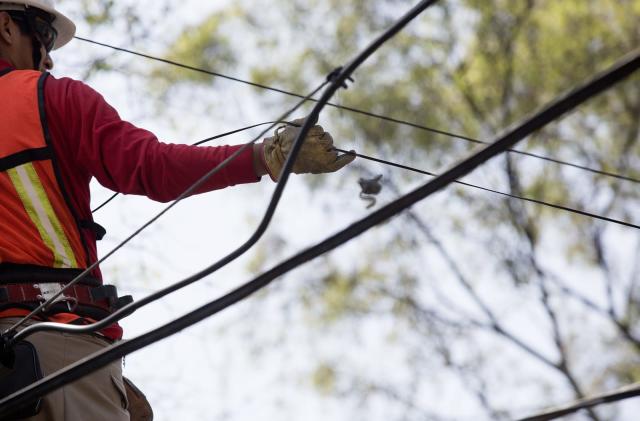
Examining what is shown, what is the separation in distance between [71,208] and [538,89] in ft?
32.3

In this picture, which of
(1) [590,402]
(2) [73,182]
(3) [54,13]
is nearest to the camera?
(1) [590,402]

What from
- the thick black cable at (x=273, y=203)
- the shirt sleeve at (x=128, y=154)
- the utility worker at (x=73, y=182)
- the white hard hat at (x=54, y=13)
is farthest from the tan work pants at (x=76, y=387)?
the white hard hat at (x=54, y=13)

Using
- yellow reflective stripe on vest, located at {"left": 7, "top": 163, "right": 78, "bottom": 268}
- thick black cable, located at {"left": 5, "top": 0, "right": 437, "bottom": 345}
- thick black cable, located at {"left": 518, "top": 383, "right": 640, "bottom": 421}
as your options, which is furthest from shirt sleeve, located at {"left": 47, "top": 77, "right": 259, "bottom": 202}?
thick black cable, located at {"left": 518, "top": 383, "right": 640, "bottom": 421}

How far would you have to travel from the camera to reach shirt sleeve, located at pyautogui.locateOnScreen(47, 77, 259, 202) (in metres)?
3.22

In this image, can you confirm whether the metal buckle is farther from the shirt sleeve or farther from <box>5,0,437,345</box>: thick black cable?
the shirt sleeve

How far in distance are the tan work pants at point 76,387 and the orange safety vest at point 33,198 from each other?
19cm

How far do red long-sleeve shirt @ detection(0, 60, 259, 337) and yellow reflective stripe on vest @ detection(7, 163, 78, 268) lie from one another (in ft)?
0.24

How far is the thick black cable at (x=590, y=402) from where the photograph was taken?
262 cm

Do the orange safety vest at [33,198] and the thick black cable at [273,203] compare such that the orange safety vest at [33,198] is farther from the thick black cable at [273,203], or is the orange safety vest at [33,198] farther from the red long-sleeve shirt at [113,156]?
the thick black cable at [273,203]

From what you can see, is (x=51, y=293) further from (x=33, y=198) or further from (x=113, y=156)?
(x=113, y=156)

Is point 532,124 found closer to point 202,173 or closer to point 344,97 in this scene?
point 202,173

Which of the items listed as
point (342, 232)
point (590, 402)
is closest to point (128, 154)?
point (342, 232)

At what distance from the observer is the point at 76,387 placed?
128 inches

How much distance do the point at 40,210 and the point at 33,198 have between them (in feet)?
0.12
